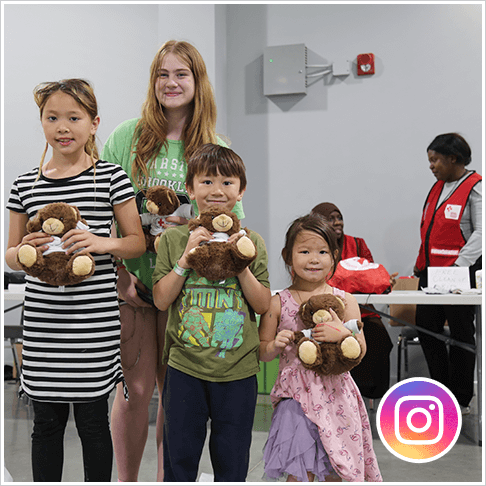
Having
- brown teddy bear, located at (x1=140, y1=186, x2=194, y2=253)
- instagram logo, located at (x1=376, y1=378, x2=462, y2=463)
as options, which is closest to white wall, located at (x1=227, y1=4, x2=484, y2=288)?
instagram logo, located at (x1=376, y1=378, x2=462, y2=463)

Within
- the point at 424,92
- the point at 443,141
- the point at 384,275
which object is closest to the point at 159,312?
the point at 384,275

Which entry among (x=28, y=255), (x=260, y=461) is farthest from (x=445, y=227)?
(x=28, y=255)

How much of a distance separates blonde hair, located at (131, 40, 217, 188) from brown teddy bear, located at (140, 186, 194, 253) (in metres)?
0.10

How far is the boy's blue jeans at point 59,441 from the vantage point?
4.83 ft

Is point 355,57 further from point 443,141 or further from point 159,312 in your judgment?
point 159,312

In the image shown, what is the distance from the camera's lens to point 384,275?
3.01 m

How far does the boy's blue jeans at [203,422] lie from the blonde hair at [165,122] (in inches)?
27.4

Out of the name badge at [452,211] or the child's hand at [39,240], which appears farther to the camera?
the name badge at [452,211]

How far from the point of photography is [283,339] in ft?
5.10

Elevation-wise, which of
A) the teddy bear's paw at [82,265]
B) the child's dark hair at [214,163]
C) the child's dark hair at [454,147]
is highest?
the child's dark hair at [454,147]

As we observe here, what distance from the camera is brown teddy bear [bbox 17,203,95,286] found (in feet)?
4.61

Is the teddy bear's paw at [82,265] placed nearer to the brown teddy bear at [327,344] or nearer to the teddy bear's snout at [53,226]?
the teddy bear's snout at [53,226]

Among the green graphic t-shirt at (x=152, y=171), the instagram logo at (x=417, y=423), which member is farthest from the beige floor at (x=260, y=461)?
the green graphic t-shirt at (x=152, y=171)

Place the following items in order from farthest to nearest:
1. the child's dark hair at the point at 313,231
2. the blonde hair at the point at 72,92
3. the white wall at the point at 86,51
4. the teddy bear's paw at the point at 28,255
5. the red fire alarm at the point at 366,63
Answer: the red fire alarm at the point at 366,63 < the white wall at the point at 86,51 < the child's dark hair at the point at 313,231 < the blonde hair at the point at 72,92 < the teddy bear's paw at the point at 28,255
